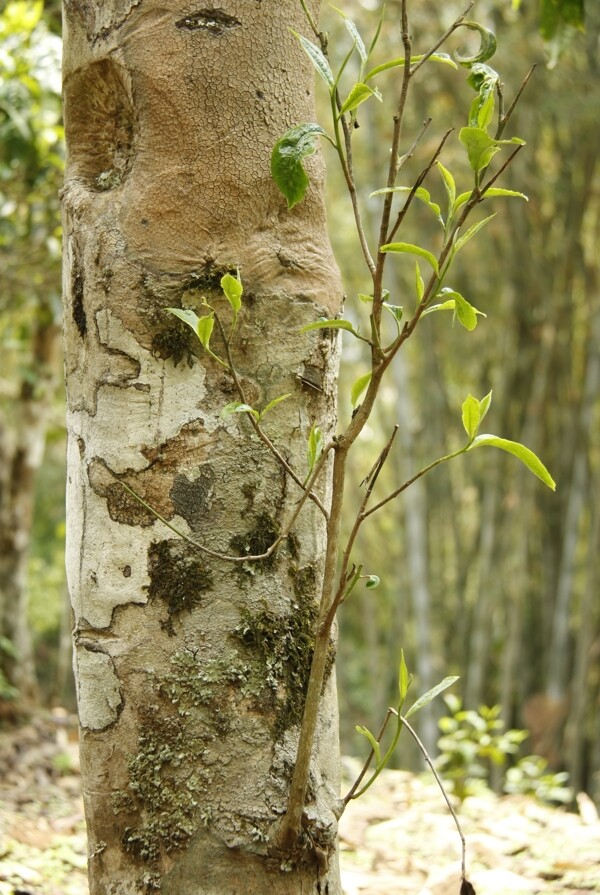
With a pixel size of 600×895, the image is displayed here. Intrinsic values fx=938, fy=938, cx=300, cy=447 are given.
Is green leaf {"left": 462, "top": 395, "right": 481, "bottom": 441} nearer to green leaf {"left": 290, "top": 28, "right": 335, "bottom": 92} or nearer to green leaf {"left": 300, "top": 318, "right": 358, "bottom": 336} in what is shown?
green leaf {"left": 300, "top": 318, "right": 358, "bottom": 336}

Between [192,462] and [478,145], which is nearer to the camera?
[478,145]

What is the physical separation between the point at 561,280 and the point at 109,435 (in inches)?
193

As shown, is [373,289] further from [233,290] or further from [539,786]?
[539,786]

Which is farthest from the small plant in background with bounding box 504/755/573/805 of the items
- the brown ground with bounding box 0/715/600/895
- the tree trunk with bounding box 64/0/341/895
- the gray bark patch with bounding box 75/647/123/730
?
the gray bark patch with bounding box 75/647/123/730

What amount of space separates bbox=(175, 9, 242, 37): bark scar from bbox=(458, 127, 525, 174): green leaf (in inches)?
14.9

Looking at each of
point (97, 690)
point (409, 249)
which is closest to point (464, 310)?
point (409, 249)

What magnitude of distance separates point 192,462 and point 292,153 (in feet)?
1.14

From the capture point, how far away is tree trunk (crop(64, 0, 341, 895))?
992mm

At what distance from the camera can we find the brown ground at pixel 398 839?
1510 millimetres

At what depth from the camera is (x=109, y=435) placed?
1.05 m

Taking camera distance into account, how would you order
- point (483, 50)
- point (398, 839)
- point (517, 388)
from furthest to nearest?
point (517, 388) < point (398, 839) < point (483, 50)

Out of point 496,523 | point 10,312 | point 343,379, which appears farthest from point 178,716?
point 343,379

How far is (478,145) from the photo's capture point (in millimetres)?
874

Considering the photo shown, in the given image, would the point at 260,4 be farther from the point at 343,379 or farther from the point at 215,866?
the point at 343,379
